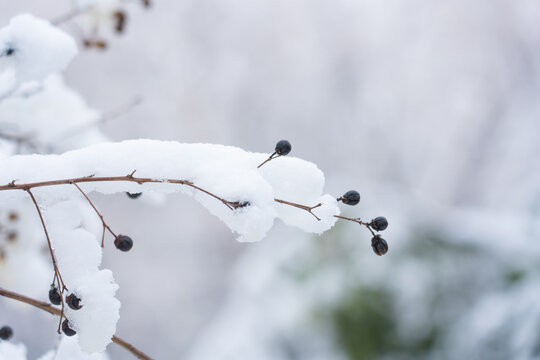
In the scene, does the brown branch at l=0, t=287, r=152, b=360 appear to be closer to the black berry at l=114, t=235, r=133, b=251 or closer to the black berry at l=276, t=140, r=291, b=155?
the black berry at l=114, t=235, r=133, b=251

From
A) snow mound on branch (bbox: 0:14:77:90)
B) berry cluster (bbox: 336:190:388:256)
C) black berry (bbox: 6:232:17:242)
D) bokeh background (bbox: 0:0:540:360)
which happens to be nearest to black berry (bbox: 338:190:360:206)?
berry cluster (bbox: 336:190:388:256)

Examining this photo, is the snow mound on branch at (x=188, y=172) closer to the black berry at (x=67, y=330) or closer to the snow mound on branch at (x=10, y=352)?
the black berry at (x=67, y=330)

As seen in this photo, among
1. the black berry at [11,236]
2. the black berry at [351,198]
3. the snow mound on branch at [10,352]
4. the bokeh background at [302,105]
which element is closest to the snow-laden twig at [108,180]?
the black berry at [351,198]

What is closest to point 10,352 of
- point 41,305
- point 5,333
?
point 5,333

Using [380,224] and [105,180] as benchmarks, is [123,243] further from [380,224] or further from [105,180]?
[380,224]

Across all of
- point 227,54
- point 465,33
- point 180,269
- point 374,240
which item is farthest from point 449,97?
point 374,240

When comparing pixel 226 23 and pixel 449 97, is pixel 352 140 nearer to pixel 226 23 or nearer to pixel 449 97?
pixel 449 97

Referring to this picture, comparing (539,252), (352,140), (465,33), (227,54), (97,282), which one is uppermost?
(465,33)
